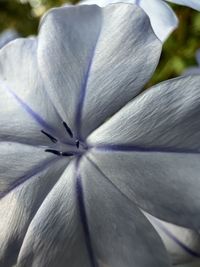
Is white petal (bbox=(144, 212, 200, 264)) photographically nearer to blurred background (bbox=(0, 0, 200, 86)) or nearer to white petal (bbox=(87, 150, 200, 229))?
white petal (bbox=(87, 150, 200, 229))

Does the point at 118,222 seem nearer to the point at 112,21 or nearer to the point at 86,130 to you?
the point at 86,130

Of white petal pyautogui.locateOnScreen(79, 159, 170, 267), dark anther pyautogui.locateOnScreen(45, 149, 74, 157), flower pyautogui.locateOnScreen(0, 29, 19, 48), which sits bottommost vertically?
white petal pyautogui.locateOnScreen(79, 159, 170, 267)

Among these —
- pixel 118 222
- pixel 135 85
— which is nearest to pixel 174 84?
pixel 135 85

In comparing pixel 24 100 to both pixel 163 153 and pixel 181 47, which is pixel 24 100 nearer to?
pixel 163 153

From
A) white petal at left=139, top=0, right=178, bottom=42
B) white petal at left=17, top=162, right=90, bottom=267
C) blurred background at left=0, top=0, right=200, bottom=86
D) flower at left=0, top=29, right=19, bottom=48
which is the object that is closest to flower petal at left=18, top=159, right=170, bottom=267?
white petal at left=17, top=162, right=90, bottom=267

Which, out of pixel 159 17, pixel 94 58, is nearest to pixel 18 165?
pixel 94 58

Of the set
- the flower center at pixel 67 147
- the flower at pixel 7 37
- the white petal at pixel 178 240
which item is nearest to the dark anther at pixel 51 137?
the flower center at pixel 67 147
